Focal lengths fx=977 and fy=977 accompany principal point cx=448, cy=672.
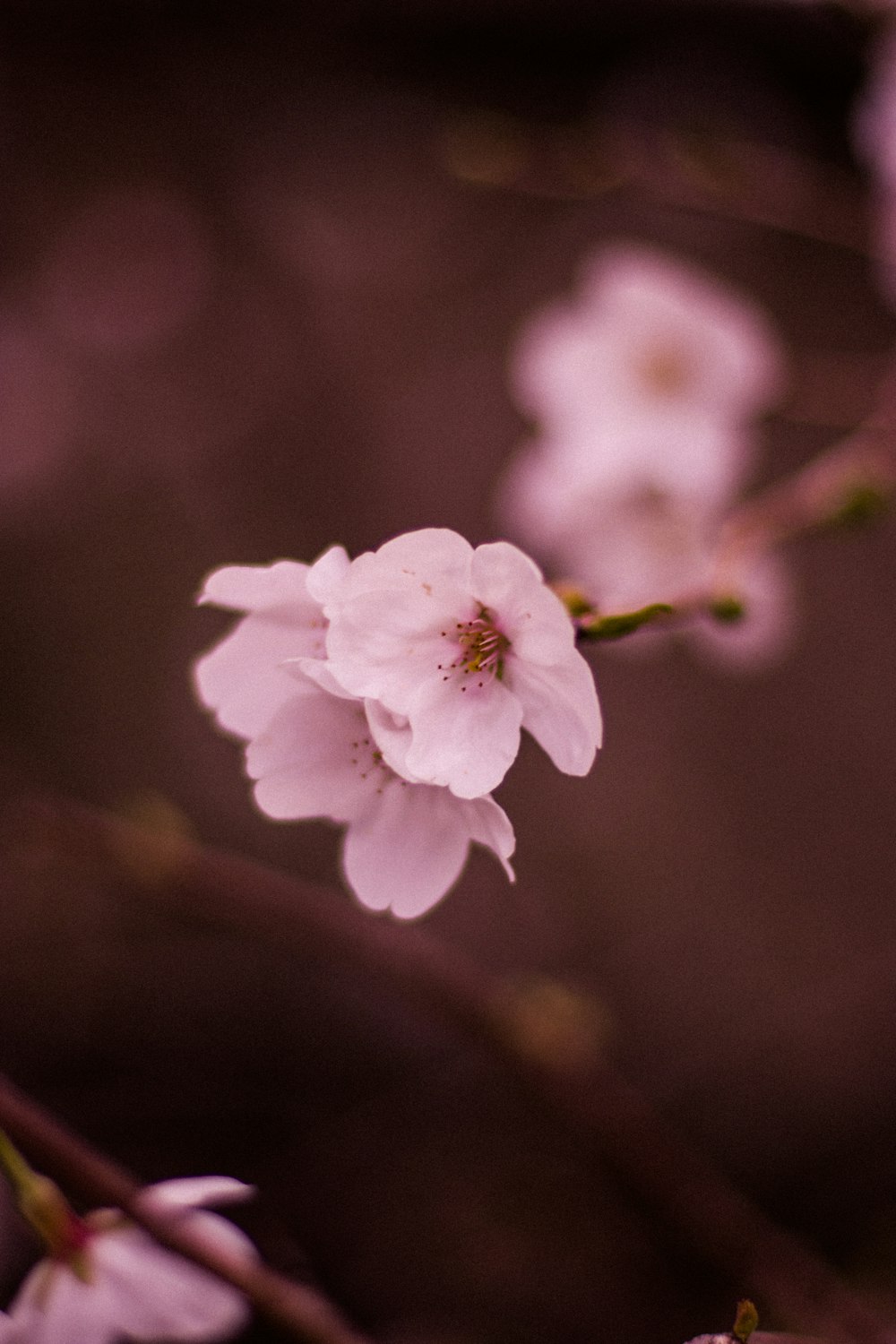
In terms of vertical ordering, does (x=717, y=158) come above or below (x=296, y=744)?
above

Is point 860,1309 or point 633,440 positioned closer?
point 860,1309

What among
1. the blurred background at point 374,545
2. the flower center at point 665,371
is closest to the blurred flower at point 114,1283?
the flower center at point 665,371

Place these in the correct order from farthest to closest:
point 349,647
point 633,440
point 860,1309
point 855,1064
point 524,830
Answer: point 524,830 → point 855,1064 → point 633,440 → point 860,1309 → point 349,647

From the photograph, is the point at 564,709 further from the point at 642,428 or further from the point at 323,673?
the point at 642,428

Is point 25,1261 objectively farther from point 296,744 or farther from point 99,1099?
point 296,744

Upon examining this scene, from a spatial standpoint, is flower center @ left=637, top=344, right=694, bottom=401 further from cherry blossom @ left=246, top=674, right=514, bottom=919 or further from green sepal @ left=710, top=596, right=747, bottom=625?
cherry blossom @ left=246, top=674, right=514, bottom=919

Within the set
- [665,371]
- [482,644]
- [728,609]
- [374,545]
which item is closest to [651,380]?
[665,371]

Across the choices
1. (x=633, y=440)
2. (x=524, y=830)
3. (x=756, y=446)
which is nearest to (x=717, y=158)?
(x=633, y=440)

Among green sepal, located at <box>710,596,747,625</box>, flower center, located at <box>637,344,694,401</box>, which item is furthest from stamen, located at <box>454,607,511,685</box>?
flower center, located at <box>637,344,694,401</box>

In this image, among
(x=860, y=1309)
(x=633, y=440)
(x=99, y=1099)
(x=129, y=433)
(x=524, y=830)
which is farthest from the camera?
(x=129, y=433)
